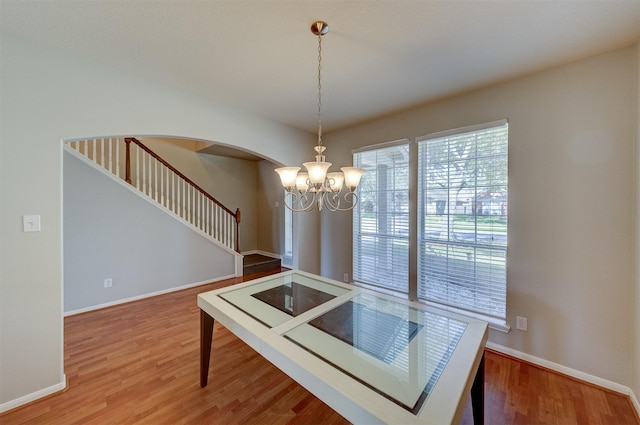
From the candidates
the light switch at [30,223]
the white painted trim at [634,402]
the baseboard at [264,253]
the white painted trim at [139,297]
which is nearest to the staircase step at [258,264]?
the baseboard at [264,253]

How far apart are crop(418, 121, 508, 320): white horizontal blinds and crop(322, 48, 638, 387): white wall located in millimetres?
105

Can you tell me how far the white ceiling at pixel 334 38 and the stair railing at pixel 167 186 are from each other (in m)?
2.20

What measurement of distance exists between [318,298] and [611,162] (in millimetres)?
2406

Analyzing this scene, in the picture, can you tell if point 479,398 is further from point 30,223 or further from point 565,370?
point 30,223

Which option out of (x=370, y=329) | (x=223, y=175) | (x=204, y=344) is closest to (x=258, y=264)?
(x=223, y=175)

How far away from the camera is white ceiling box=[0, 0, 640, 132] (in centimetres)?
146

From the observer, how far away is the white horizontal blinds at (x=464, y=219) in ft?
7.69

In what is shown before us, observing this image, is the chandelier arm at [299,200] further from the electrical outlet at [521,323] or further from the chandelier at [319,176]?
the electrical outlet at [521,323]

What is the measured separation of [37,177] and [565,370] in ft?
14.2

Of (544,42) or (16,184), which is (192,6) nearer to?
(16,184)

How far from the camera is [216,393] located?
188 cm

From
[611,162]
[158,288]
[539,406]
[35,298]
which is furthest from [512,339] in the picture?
[158,288]

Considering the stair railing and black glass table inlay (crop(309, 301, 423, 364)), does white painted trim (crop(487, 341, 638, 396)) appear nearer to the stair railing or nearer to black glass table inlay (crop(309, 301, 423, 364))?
black glass table inlay (crop(309, 301, 423, 364))

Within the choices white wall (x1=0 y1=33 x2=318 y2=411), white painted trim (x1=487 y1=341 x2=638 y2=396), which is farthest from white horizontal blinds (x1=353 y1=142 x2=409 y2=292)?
white wall (x1=0 y1=33 x2=318 y2=411)
